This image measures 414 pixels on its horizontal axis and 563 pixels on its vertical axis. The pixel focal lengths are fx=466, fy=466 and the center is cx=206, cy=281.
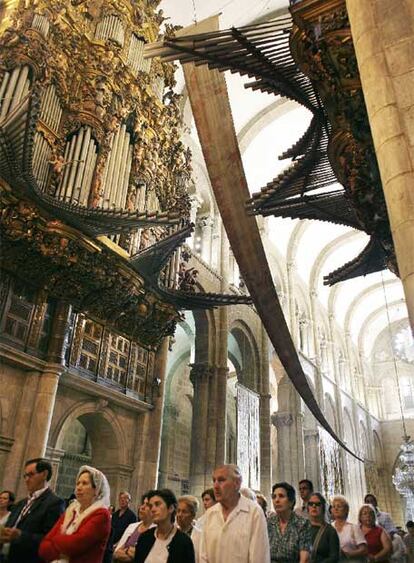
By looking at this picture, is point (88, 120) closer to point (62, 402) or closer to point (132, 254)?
point (132, 254)

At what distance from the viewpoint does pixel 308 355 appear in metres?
23.8

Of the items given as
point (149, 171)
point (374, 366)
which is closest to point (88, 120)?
point (149, 171)

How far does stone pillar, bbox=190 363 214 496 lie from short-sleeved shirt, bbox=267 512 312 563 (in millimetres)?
8851

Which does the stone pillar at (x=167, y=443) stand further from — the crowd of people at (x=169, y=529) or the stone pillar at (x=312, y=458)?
the crowd of people at (x=169, y=529)

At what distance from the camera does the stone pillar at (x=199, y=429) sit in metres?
12.0

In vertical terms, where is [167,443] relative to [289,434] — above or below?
below

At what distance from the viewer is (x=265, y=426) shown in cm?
1577

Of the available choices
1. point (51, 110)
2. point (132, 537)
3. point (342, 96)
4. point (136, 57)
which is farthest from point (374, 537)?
point (136, 57)

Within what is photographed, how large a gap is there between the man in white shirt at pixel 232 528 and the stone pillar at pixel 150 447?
696cm

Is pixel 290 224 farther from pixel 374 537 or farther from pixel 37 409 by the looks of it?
pixel 374 537

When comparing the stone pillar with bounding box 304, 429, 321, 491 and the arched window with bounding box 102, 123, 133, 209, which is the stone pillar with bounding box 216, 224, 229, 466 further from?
the stone pillar with bounding box 304, 429, 321, 491

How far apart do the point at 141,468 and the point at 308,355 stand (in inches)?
627

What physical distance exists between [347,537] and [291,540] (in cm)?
114

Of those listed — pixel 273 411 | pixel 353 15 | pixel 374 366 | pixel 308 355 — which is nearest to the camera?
pixel 353 15
